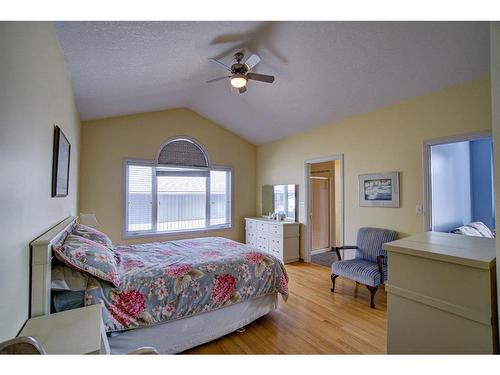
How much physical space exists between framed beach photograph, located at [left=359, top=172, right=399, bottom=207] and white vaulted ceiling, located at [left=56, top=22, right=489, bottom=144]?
3.37ft

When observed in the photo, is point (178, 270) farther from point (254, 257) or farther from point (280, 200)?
point (280, 200)

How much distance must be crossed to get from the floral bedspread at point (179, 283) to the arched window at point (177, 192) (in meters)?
1.73

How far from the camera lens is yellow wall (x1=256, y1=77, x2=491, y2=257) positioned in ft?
8.58

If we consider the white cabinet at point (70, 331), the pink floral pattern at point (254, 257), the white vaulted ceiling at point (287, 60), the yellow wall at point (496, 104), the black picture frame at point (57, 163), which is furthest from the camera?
the pink floral pattern at point (254, 257)

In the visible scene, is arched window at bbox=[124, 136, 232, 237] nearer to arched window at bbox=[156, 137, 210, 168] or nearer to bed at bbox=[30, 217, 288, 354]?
arched window at bbox=[156, 137, 210, 168]

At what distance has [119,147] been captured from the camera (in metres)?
4.24

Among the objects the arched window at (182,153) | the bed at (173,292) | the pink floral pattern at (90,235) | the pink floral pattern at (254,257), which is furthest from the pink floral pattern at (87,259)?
the arched window at (182,153)

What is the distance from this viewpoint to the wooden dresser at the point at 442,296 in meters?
0.84

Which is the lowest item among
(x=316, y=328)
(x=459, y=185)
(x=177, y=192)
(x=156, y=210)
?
(x=316, y=328)

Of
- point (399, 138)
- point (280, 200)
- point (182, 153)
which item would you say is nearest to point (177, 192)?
point (182, 153)

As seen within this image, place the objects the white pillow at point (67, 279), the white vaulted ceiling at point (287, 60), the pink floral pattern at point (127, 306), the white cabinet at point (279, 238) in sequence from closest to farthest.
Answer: the white pillow at point (67, 279) → the pink floral pattern at point (127, 306) → the white vaulted ceiling at point (287, 60) → the white cabinet at point (279, 238)

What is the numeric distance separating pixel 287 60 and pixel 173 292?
282 cm

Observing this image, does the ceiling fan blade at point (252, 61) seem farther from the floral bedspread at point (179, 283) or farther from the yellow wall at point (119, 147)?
the yellow wall at point (119, 147)
